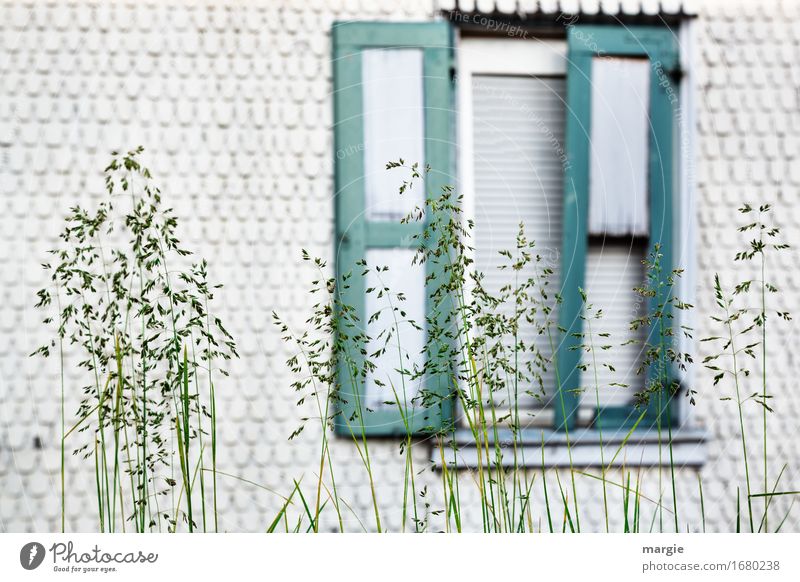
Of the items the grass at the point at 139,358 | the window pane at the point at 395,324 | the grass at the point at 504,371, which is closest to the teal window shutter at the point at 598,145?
the grass at the point at 504,371

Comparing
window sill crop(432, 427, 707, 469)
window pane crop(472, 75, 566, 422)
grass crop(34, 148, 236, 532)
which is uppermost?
window pane crop(472, 75, 566, 422)

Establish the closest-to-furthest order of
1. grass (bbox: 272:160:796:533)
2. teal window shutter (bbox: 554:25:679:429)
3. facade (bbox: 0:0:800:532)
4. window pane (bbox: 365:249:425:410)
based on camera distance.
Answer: grass (bbox: 272:160:796:533) → window pane (bbox: 365:249:425:410) → facade (bbox: 0:0:800:532) → teal window shutter (bbox: 554:25:679:429)

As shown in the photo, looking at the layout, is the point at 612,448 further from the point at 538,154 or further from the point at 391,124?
the point at 391,124

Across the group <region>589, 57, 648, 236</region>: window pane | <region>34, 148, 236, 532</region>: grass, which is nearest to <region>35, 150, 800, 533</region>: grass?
<region>34, 148, 236, 532</region>: grass

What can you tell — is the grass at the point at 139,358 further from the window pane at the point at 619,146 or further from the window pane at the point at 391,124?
the window pane at the point at 619,146

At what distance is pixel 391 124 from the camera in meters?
2.78

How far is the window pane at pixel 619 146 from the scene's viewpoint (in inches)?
112

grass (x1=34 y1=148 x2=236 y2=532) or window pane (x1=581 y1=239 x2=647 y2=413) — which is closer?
grass (x1=34 y1=148 x2=236 y2=532)

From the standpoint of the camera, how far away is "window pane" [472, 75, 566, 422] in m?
2.74

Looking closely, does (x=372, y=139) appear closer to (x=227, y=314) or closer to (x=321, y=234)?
(x=321, y=234)

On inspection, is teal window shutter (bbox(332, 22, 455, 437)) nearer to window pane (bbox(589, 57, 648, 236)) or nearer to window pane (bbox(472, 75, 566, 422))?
window pane (bbox(472, 75, 566, 422))

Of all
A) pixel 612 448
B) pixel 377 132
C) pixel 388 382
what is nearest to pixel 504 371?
pixel 388 382

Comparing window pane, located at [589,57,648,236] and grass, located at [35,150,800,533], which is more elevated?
window pane, located at [589,57,648,236]

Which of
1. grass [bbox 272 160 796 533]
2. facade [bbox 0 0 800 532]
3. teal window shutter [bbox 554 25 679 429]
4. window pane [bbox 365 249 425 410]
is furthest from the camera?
teal window shutter [bbox 554 25 679 429]
